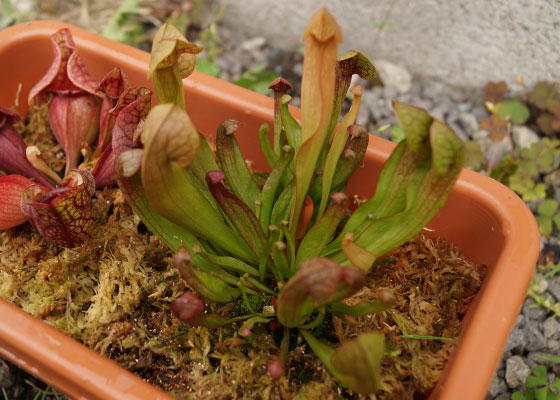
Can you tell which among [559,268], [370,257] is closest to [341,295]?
A: [370,257]

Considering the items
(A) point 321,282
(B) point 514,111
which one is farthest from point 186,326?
(B) point 514,111

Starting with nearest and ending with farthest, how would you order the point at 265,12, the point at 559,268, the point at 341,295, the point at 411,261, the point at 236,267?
the point at 341,295, the point at 236,267, the point at 411,261, the point at 559,268, the point at 265,12

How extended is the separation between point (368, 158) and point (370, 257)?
15.3 inches

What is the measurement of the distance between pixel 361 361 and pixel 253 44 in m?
1.80

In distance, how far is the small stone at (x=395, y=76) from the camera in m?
2.02

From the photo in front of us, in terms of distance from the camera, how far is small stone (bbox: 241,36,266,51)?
7.20 feet

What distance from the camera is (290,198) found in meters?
0.97

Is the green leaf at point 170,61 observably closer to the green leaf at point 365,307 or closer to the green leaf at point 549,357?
the green leaf at point 365,307

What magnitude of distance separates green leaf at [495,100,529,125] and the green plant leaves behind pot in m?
1.45

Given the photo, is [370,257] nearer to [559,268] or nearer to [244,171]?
[244,171]

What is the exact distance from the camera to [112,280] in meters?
1.03

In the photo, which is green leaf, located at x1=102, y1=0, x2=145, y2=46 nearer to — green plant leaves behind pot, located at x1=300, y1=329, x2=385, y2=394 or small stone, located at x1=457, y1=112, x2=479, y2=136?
small stone, located at x1=457, y1=112, x2=479, y2=136

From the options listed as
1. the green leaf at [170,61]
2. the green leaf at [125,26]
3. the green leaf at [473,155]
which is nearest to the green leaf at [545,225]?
the green leaf at [473,155]

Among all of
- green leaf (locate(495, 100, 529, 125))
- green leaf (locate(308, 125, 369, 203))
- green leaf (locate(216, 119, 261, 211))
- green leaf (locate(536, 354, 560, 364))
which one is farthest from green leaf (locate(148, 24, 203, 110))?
green leaf (locate(495, 100, 529, 125))
